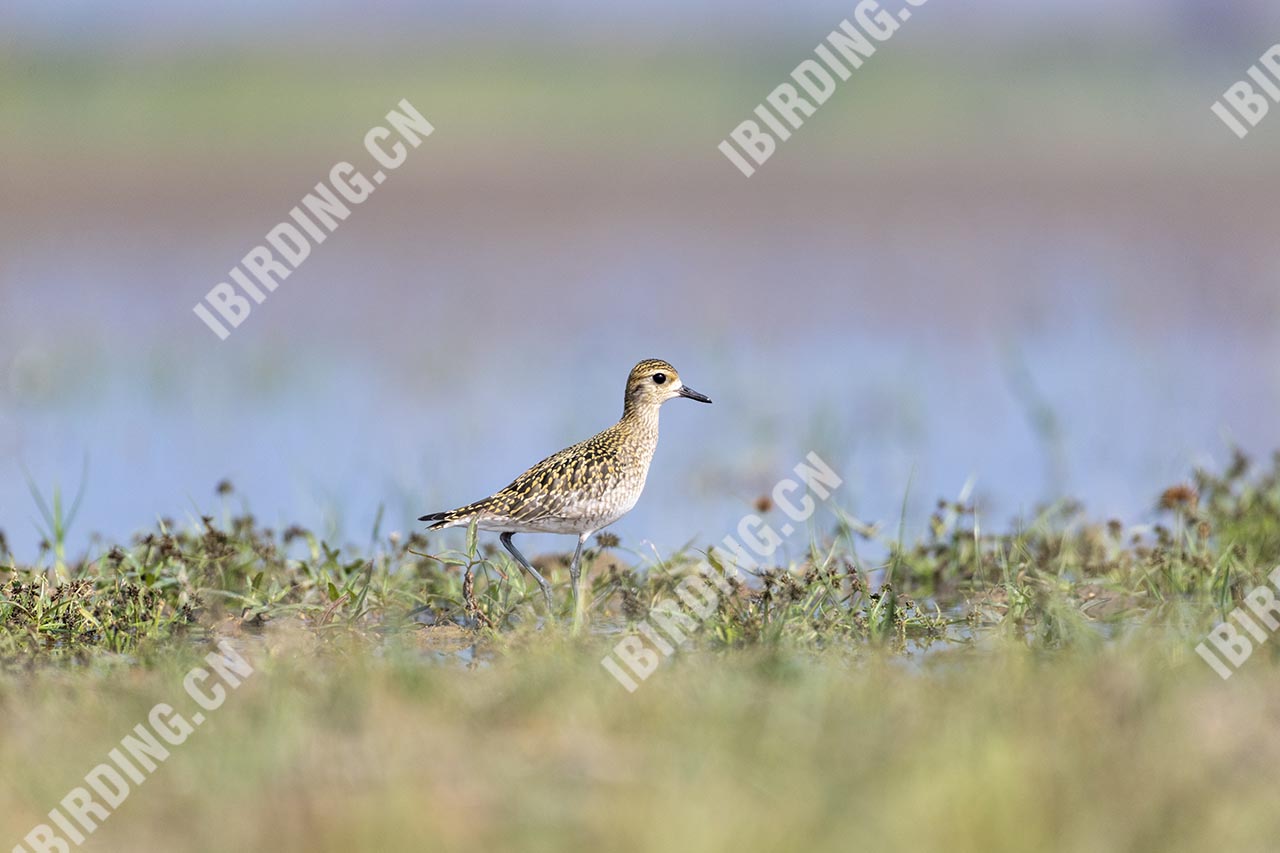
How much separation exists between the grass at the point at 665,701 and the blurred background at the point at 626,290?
4.62 ft

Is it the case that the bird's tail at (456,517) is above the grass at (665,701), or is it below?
above

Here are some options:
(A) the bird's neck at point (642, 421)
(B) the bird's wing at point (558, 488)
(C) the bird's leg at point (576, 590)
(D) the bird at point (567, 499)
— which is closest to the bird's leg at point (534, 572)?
(D) the bird at point (567, 499)

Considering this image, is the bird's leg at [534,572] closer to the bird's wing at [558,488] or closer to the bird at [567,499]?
the bird at [567,499]

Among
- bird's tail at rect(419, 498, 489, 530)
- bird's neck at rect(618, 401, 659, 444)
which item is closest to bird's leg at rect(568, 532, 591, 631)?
bird's tail at rect(419, 498, 489, 530)

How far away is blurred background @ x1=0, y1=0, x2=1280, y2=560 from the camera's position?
1243 cm

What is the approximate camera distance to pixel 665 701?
5.64 m

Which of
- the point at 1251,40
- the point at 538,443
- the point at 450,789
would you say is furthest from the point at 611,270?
the point at 1251,40

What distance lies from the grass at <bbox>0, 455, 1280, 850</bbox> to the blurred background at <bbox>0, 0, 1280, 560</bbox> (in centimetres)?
141

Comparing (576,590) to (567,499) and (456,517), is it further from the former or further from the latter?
(456,517)

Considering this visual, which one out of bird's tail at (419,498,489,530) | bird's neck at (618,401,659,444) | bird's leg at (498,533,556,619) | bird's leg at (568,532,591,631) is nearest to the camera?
bird's leg at (568,532,591,631)

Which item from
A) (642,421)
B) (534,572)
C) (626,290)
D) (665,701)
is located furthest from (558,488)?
(626,290)

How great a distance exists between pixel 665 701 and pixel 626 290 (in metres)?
14.4

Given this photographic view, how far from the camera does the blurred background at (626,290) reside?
12.4 m

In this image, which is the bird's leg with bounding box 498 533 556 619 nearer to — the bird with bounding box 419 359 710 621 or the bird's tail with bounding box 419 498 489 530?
the bird with bounding box 419 359 710 621
